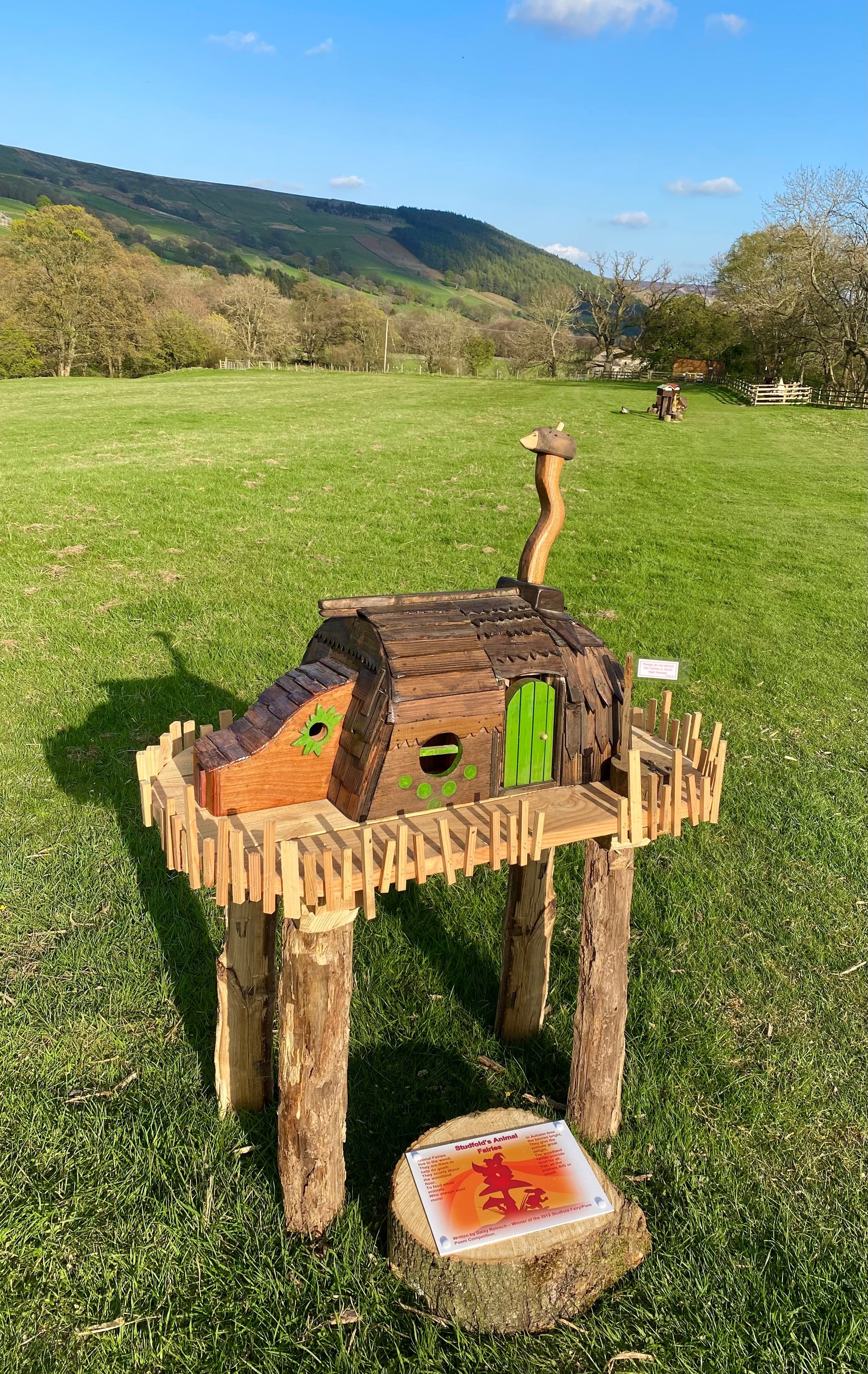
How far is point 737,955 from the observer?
5250 mm

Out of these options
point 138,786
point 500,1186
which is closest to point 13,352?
point 138,786

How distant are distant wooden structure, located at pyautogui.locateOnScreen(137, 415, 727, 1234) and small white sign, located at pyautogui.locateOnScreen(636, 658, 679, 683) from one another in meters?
A: 0.19

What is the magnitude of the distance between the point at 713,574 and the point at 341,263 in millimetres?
188329

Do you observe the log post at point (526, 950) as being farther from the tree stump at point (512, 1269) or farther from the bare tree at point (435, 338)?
the bare tree at point (435, 338)

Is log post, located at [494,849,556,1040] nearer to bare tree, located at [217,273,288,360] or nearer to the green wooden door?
the green wooden door

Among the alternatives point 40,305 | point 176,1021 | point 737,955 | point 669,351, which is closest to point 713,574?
point 737,955

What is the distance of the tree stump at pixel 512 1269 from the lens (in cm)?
292

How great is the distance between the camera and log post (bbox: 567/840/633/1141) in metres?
3.46

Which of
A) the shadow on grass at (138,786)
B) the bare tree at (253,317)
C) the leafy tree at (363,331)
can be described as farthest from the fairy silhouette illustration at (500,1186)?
the leafy tree at (363,331)

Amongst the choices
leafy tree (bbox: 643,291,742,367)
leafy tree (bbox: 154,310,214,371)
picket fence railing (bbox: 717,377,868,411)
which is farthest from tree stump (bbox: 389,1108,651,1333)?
leafy tree (bbox: 643,291,742,367)

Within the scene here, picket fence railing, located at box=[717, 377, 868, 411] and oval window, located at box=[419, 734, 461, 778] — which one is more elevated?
picket fence railing, located at box=[717, 377, 868, 411]

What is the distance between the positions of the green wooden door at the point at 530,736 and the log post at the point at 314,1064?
839mm

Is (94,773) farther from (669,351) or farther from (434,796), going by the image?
(669,351)

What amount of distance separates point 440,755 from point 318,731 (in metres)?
0.49
